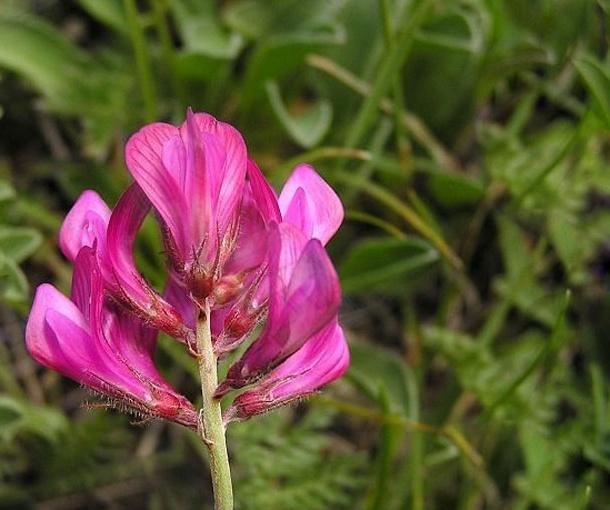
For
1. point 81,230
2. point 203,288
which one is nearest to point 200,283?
point 203,288

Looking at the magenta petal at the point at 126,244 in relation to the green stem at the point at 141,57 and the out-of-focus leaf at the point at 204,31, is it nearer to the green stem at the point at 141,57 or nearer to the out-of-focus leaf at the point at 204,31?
the green stem at the point at 141,57

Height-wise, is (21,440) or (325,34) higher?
(325,34)

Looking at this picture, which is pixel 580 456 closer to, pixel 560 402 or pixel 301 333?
pixel 560 402

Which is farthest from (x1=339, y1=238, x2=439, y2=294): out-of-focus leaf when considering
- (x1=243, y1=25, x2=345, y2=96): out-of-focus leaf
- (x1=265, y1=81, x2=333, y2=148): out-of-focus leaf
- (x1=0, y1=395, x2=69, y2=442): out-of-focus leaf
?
(x1=0, y1=395, x2=69, y2=442): out-of-focus leaf

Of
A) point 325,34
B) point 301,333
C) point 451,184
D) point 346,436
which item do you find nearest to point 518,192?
point 451,184

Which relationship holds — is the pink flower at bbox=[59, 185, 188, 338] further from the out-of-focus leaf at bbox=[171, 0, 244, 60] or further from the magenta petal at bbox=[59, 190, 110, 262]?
the out-of-focus leaf at bbox=[171, 0, 244, 60]
